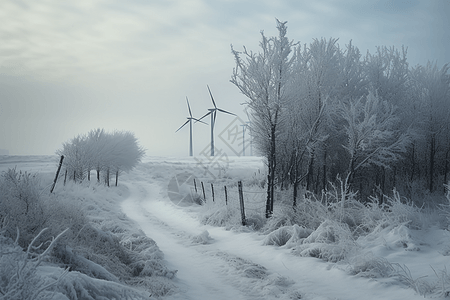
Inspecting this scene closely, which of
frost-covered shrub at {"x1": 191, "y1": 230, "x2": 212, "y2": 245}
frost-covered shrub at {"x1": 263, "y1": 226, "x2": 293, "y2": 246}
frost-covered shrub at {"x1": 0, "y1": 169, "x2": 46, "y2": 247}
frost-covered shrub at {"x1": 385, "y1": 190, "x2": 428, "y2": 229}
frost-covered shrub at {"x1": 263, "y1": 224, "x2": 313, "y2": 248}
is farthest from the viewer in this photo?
frost-covered shrub at {"x1": 191, "y1": 230, "x2": 212, "y2": 245}

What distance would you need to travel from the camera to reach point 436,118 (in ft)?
74.5

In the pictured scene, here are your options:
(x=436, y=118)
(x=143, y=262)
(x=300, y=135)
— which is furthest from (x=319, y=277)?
(x=436, y=118)

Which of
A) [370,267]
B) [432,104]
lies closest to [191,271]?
[370,267]

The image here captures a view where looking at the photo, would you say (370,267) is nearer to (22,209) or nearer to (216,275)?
(216,275)

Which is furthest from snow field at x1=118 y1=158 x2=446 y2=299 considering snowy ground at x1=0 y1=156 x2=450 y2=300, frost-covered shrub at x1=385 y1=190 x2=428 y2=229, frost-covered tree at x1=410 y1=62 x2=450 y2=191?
frost-covered tree at x1=410 y1=62 x2=450 y2=191

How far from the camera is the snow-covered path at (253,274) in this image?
17.9 ft

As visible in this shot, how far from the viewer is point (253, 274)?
6559mm

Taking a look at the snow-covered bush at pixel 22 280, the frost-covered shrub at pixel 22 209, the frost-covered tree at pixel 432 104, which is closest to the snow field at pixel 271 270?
the frost-covered shrub at pixel 22 209

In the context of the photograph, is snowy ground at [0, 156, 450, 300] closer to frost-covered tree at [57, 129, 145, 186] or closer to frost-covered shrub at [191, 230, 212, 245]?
frost-covered shrub at [191, 230, 212, 245]

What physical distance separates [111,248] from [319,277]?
14.8 feet

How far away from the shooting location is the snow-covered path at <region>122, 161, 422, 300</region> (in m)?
5.47

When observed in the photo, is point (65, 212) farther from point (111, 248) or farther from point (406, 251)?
point (406, 251)

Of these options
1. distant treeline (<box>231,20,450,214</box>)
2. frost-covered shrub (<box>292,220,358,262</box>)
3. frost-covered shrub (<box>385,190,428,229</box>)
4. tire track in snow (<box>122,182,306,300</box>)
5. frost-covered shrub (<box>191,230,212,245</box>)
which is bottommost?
frost-covered shrub (<box>191,230,212,245</box>)

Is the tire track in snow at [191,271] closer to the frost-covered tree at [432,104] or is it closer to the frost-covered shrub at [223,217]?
the frost-covered shrub at [223,217]
